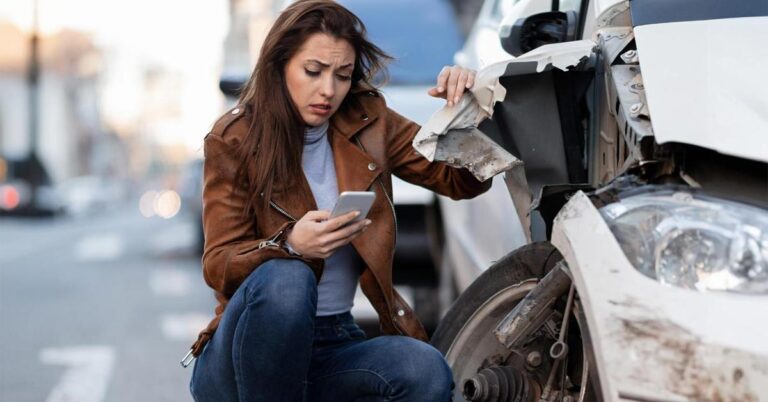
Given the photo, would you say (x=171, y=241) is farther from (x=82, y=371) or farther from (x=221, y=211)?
(x=221, y=211)

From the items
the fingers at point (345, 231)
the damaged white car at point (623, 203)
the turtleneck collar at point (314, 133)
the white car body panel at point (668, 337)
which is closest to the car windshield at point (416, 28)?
the damaged white car at point (623, 203)

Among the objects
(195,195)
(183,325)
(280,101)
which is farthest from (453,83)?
(195,195)

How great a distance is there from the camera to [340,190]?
10.4ft

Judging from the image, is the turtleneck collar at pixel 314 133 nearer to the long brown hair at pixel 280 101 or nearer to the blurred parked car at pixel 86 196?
the long brown hair at pixel 280 101

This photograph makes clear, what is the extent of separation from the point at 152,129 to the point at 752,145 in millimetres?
125130

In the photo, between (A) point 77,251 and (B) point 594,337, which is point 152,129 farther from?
(B) point 594,337

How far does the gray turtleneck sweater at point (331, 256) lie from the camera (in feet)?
10.4

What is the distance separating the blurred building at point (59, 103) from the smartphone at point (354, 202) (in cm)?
5782

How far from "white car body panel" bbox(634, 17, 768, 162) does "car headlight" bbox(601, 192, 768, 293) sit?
16 cm

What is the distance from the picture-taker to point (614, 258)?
2.26 meters

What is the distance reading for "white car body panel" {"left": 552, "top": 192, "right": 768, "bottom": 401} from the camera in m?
2.07

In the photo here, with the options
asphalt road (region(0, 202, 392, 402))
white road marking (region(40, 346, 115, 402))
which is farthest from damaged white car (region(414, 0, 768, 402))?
white road marking (region(40, 346, 115, 402))

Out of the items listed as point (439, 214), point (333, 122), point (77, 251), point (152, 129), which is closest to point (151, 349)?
point (439, 214)

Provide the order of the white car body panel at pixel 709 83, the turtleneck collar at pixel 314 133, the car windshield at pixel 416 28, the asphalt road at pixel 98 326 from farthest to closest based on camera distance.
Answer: the car windshield at pixel 416 28 < the asphalt road at pixel 98 326 < the turtleneck collar at pixel 314 133 < the white car body panel at pixel 709 83
